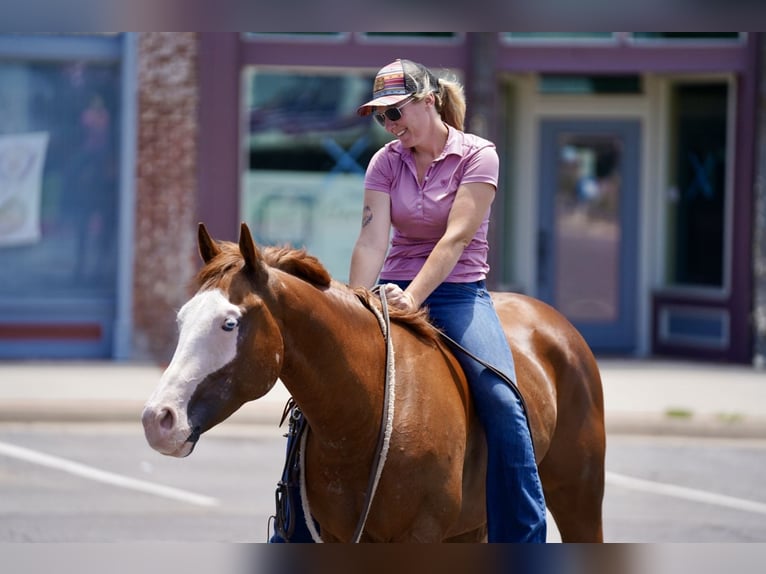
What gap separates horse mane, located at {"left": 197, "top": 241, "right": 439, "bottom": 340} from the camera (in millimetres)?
3449

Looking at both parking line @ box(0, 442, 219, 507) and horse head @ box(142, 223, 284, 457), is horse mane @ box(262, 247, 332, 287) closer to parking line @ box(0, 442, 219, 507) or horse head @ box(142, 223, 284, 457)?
horse head @ box(142, 223, 284, 457)

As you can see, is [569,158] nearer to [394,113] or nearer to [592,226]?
[592,226]

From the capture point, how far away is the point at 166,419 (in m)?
3.19

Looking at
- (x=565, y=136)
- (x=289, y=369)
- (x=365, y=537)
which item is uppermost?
(x=565, y=136)

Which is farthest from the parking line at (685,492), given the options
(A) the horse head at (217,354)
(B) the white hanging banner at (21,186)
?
(B) the white hanging banner at (21,186)

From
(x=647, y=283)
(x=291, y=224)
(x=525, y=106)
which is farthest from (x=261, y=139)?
(x=647, y=283)

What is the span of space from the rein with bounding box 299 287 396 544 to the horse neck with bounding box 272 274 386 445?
3cm

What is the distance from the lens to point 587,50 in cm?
1409

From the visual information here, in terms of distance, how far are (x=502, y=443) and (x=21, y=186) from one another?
11430 millimetres

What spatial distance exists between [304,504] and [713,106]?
38.8 ft

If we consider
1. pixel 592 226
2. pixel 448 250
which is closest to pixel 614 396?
pixel 592 226

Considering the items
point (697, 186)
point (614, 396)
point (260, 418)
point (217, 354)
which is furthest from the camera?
point (697, 186)

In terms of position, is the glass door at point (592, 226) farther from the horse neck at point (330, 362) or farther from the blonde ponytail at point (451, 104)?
the horse neck at point (330, 362)
